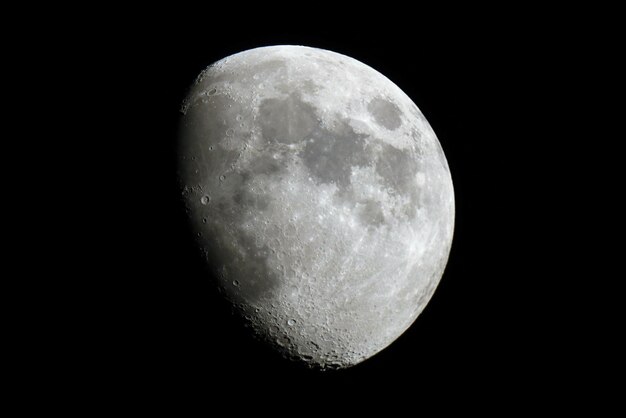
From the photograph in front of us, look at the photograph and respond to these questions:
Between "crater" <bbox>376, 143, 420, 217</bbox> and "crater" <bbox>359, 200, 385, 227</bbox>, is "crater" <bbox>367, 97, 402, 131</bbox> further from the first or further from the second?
"crater" <bbox>359, 200, 385, 227</bbox>

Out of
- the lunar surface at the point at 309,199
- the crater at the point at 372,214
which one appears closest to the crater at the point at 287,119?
the lunar surface at the point at 309,199

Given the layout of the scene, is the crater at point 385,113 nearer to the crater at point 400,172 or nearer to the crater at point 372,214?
the crater at point 400,172

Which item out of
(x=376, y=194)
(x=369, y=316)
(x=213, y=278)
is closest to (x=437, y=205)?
(x=376, y=194)

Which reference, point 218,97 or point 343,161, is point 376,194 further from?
point 218,97

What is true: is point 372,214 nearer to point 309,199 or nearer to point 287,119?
point 309,199

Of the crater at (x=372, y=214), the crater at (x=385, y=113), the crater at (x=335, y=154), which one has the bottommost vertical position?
the crater at (x=372, y=214)

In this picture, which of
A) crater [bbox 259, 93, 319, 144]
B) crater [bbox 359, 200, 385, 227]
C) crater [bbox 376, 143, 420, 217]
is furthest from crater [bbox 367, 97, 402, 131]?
crater [bbox 359, 200, 385, 227]

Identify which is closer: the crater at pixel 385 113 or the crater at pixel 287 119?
the crater at pixel 287 119

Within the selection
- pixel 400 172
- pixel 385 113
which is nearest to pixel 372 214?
pixel 400 172
